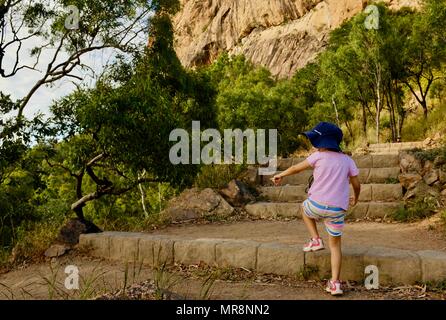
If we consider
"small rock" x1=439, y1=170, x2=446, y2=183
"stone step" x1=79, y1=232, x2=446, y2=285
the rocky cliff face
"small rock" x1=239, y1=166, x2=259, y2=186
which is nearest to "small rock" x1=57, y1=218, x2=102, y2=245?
"stone step" x1=79, y1=232, x2=446, y2=285

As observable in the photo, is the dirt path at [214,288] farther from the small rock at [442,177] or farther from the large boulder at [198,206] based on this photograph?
the small rock at [442,177]

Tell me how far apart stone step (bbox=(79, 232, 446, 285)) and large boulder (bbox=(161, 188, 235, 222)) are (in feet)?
9.26

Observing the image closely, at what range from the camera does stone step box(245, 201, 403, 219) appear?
7938 mm

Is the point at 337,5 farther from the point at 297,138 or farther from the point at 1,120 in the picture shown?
the point at 1,120

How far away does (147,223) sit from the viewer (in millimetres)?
8195

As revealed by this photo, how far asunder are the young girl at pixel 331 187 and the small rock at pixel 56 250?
3.75 metres

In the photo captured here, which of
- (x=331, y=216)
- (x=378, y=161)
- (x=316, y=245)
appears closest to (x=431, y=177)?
(x=378, y=161)

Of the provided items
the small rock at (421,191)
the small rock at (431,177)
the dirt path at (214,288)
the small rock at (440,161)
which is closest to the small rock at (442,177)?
the small rock at (431,177)

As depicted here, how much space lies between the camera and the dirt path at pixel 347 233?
568cm

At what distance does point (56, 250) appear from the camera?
6.02m

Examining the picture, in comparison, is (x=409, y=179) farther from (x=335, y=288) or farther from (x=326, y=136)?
(x=335, y=288)

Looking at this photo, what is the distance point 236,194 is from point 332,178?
5.67 metres
